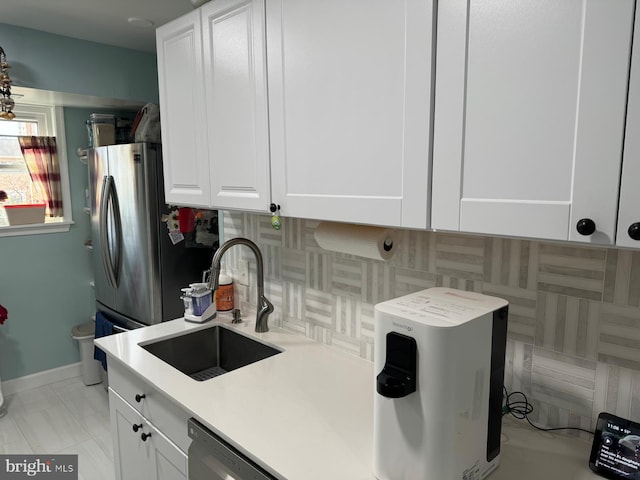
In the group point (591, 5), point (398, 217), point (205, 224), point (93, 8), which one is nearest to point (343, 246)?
point (398, 217)

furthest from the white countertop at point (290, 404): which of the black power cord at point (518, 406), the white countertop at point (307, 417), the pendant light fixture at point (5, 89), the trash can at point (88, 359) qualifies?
the trash can at point (88, 359)

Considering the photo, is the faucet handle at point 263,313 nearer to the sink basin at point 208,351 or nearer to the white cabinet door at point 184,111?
the sink basin at point 208,351

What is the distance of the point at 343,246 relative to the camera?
141cm

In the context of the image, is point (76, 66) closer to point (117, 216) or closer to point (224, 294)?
point (117, 216)

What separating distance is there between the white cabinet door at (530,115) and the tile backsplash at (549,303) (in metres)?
0.32

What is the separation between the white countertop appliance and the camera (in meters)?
0.85

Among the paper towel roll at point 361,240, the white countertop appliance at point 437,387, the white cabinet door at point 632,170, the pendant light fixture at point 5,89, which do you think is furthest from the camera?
the pendant light fixture at point 5,89

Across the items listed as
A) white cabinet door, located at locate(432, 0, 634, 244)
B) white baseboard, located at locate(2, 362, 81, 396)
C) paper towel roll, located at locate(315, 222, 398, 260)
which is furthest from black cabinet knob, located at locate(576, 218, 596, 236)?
white baseboard, located at locate(2, 362, 81, 396)

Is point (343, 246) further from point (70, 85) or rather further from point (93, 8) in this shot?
point (70, 85)

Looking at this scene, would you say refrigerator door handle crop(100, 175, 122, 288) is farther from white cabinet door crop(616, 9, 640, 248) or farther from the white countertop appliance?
white cabinet door crop(616, 9, 640, 248)

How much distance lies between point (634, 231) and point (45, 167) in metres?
3.60

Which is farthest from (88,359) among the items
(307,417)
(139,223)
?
(307,417)

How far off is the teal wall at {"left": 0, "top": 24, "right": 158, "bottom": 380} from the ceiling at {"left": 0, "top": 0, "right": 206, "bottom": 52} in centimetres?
14

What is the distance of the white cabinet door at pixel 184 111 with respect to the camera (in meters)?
1.67
